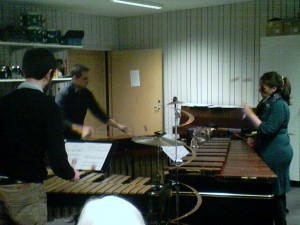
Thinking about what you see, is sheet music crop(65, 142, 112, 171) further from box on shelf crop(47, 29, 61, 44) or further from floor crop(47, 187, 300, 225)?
box on shelf crop(47, 29, 61, 44)

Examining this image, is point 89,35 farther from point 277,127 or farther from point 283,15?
point 277,127

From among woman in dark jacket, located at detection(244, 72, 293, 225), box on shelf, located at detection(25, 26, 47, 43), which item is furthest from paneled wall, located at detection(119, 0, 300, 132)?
woman in dark jacket, located at detection(244, 72, 293, 225)

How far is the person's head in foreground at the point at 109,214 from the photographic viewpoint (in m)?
0.92

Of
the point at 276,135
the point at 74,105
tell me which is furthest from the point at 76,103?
the point at 276,135

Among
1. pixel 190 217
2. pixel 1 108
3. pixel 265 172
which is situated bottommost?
pixel 190 217

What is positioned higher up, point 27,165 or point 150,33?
point 150,33

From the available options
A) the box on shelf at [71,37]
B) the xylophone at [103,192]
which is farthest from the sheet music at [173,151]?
the box on shelf at [71,37]

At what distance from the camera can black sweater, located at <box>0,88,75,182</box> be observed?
6.94 feet

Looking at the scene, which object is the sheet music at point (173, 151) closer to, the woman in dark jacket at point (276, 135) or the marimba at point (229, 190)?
the marimba at point (229, 190)

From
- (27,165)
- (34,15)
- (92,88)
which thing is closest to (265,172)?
(27,165)

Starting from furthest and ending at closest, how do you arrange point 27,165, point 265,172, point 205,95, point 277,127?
1. point 205,95
2. point 277,127
3. point 265,172
4. point 27,165

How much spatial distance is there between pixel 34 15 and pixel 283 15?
337cm

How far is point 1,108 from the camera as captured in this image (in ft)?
7.07

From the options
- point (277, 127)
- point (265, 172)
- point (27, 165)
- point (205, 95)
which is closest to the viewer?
point (27, 165)
